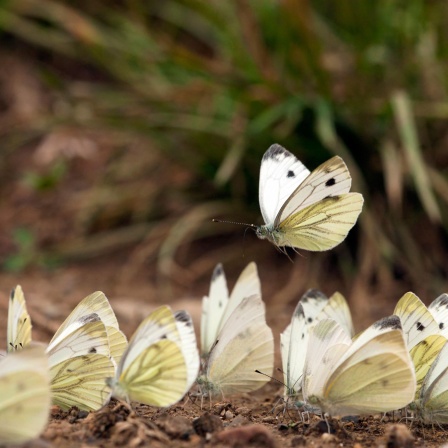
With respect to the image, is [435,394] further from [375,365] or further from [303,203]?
[303,203]

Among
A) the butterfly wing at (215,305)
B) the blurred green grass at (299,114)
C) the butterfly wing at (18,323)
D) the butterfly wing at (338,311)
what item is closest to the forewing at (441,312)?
the butterfly wing at (338,311)

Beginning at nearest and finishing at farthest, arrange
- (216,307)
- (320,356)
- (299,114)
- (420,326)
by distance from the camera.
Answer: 1. (320,356)
2. (420,326)
3. (216,307)
4. (299,114)

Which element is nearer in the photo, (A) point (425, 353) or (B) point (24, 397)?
(B) point (24, 397)

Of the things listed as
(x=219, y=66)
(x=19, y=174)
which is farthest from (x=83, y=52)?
(x=219, y=66)

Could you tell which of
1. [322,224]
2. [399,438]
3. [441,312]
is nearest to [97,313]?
[322,224]

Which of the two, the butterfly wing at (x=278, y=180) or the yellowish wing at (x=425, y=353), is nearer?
the yellowish wing at (x=425, y=353)

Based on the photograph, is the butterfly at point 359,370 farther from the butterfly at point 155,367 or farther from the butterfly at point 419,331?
the butterfly at point 155,367

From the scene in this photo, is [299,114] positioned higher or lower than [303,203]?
higher

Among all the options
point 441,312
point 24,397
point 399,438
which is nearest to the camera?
point 24,397
